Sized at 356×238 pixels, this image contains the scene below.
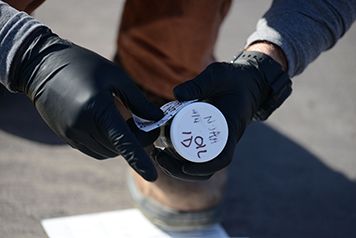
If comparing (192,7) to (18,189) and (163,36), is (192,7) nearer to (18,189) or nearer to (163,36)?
(163,36)

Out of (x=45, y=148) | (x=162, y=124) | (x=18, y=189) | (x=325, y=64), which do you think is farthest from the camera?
(x=325, y=64)

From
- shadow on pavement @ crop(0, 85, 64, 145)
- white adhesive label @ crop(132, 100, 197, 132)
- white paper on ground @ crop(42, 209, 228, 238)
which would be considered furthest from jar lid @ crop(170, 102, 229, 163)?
shadow on pavement @ crop(0, 85, 64, 145)

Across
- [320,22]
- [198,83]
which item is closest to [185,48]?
[320,22]

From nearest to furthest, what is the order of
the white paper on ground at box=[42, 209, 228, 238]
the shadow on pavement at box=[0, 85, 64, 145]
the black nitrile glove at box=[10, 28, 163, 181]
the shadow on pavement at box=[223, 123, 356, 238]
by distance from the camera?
the black nitrile glove at box=[10, 28, 163, 181]
the white paper on ground at box=[42, 209, 228, 238]
the shadow on pavement at box=[223, 123, 356, 238]
the shadow on pavement at box=[0, 85, 64, 145]

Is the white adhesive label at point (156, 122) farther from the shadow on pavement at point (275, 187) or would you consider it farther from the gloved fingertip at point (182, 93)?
the shadow on pavement at point (275, 187)

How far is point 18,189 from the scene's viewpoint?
1.45m

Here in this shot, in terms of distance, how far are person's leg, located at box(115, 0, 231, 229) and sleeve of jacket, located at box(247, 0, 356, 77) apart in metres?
0.26

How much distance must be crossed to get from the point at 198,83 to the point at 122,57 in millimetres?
589

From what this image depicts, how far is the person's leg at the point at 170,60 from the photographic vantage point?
1438 millimetres

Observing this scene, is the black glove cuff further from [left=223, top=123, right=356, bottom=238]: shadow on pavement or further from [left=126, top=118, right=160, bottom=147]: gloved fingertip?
[left=223, top=123, right=356, bottom=238]: shadow on pavement

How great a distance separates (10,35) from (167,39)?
21.6 inches

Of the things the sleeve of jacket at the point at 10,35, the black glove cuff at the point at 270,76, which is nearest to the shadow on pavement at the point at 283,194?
the black glove cuff at the point at 270,76

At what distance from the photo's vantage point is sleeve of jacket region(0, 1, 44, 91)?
3.33 feet

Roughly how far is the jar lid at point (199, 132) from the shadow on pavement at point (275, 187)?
452 mm
